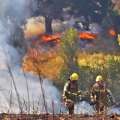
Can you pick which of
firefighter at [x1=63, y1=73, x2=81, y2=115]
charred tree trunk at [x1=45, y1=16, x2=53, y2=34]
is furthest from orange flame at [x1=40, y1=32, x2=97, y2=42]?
firefighter at [x1=63, y1=73, x2=81, y2=115]

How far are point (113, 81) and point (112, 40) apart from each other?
5.27m

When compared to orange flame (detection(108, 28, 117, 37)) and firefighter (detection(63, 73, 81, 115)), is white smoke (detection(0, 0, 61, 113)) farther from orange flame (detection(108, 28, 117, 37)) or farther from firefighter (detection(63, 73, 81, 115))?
firefighter (detection(63, 73, 81, 115))

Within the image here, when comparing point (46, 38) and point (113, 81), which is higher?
point (46, 38)

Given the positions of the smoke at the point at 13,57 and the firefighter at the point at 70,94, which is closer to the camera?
the firefighter at the point at 70,94

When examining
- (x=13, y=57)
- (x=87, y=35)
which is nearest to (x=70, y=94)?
(x=13, y=57)

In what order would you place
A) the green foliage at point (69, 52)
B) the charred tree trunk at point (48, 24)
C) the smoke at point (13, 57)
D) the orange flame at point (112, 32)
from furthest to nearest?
the orange flame at point (112, 32) → the charred tree trunk at point (48, 24) → the green foliage at point (69, 52) → the smoke at point (13, 57)

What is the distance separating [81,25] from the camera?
125ft

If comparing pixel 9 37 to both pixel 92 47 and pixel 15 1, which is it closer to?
pixel 15 1

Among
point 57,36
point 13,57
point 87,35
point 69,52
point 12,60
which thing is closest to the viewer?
point 12,60

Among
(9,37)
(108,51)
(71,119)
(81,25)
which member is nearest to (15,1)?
(9,37)

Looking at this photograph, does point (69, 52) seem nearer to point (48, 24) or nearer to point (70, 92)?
point (48, 24)

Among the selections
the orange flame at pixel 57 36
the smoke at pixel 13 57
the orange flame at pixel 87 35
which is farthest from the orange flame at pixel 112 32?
the smoke at pixel 13 57

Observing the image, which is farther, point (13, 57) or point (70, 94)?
point (13, 57)

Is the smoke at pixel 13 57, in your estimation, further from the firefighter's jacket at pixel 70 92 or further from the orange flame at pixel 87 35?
the firefighter's jacket at pixel 70 92
